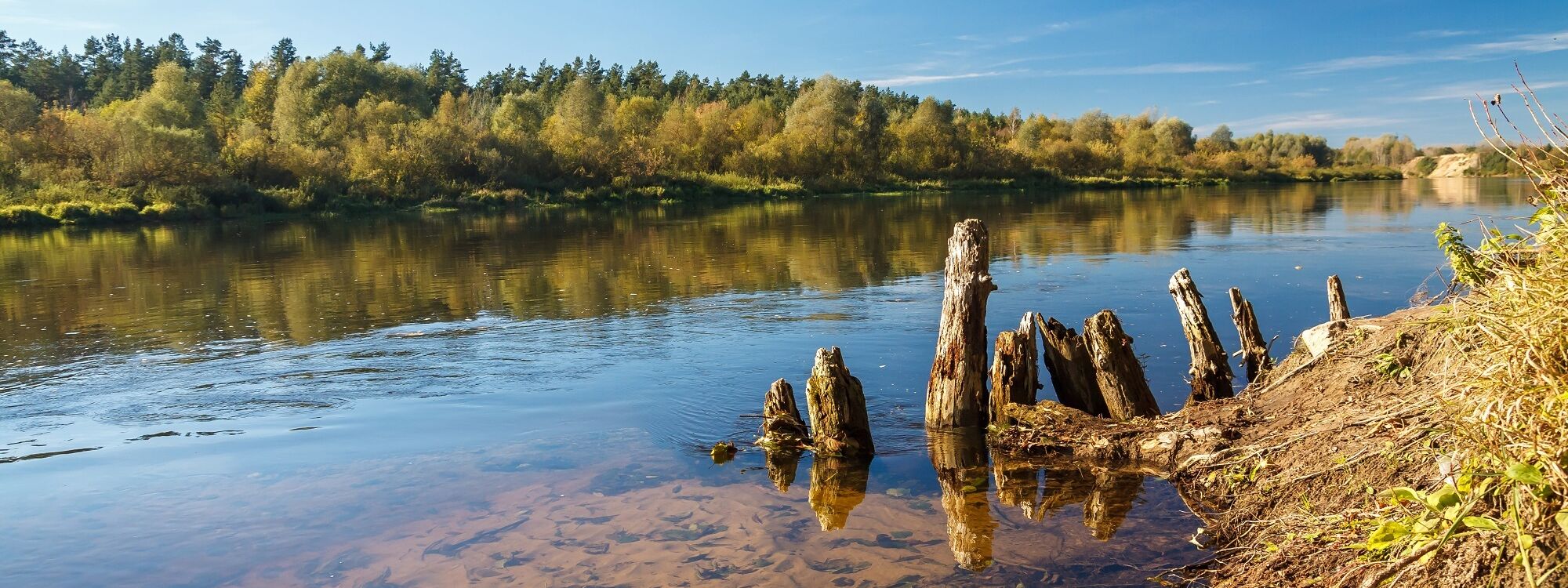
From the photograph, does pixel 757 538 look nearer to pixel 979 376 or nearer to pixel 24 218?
pixel 979 376

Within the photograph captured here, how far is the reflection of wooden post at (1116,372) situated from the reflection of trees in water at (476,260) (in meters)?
10.6

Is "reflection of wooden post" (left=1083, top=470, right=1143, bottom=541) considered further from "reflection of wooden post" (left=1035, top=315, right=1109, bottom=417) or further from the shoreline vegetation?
"reflection of wooden post" (left=1035, top=315, right=1109, bottom=417)

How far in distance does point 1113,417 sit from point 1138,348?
392 cm

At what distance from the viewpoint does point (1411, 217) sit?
123 feet

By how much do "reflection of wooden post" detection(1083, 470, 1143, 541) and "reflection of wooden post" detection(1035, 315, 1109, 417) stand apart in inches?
51.5

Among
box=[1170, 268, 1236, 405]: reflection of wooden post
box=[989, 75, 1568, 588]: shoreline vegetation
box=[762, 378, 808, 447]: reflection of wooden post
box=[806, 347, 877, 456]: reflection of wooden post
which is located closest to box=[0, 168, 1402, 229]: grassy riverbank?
box=[762, 378, 808, 447]: reflection of wooden post

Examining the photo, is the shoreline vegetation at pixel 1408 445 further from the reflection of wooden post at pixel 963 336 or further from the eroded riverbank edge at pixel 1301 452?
the reflection of wooden post at pixel 963 336

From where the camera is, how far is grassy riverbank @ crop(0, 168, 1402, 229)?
172 feet

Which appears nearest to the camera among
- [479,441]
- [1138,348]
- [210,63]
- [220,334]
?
[479,441]

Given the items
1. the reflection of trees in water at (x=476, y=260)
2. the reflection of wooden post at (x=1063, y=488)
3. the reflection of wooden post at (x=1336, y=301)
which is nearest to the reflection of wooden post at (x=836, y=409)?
the reflection of wooden post at (x=1063, y=488)

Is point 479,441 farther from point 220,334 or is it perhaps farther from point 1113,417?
point 220,334

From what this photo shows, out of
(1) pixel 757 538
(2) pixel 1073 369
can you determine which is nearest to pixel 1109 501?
(2) pixel 1073 369

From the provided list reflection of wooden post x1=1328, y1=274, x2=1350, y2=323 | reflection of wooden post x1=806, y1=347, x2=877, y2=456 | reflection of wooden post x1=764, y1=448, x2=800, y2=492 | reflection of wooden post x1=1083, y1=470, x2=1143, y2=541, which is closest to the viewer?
reflection of wooden post x1=1083, y1=470, x2=1143, y2=541

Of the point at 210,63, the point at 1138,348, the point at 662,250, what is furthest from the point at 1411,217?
the point at 210,63
